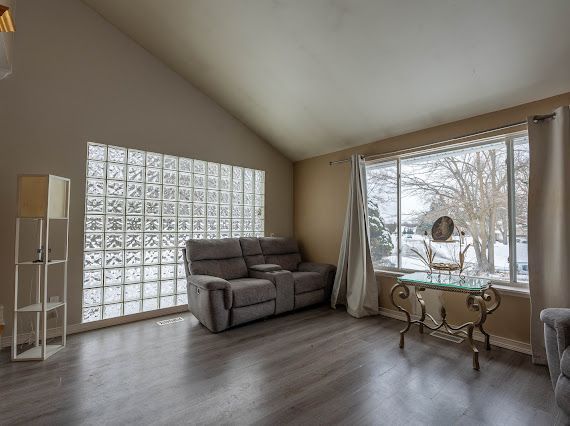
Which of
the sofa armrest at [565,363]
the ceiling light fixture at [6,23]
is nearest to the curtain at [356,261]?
the sofa armrest at [565,363]

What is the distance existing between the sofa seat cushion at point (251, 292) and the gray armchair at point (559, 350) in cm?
242

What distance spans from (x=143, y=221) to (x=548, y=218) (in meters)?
4.04

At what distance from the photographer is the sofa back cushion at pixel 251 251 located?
13.2 feet

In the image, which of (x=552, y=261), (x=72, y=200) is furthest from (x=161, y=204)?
(x=552, y=261)

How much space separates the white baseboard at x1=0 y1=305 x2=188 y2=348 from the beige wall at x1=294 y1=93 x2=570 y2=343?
219 cm

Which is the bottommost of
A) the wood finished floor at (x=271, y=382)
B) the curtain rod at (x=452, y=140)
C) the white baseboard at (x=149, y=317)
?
the wood finished floor at (x=271, y=382)

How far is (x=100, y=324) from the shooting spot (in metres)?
3.14

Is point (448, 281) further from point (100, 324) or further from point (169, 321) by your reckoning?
point (100, 324)

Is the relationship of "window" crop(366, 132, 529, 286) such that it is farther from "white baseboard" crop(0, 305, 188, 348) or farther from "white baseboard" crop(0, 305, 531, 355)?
"white baseboard" crop(0, 305, 188, 348)

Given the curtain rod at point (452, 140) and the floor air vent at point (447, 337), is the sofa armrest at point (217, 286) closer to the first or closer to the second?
the floor air vent at point (447, 337)

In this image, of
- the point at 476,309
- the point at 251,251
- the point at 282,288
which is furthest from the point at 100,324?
the point at 476,309

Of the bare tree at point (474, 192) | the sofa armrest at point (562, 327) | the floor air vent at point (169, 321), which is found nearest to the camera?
the sofa armrest at point (562, 327)

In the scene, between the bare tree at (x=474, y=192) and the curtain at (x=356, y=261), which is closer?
the bare tree at (x=474, y=192)

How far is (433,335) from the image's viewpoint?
2975 mm
